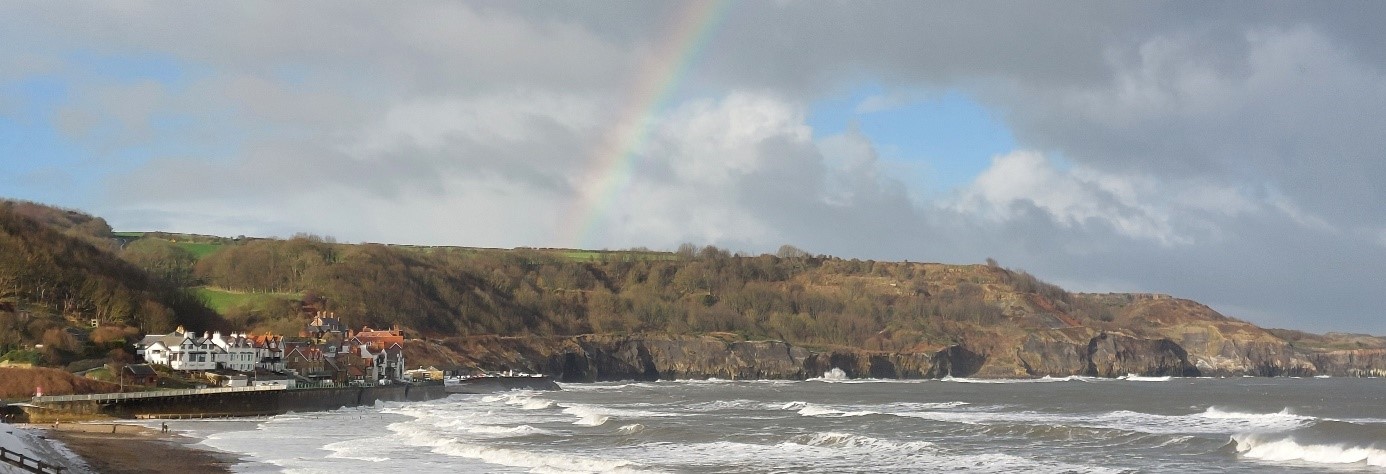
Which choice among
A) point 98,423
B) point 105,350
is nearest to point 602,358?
point 105,350

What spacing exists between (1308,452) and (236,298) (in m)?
143

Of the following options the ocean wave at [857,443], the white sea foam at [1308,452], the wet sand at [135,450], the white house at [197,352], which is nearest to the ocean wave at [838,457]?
the ocean wave at [857,443]

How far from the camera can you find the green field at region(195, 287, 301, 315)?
150625mm

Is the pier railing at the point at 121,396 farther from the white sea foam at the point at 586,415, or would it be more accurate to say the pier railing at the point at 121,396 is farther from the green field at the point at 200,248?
the green field at the point at 200,248

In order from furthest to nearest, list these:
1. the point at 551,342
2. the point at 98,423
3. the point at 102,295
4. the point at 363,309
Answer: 1. the point at 551,342
2. the point at 363,309
3. the point at 102,295
4. the point at 98,423

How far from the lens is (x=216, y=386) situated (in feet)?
266

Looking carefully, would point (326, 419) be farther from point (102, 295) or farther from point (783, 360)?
point (783, 360)

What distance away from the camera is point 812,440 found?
49094 millimetres

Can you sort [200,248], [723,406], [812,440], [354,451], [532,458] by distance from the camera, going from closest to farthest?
1. [532,458]
2. [354,451]
3. [812,440]
4. [723,406]
5. [200,248]

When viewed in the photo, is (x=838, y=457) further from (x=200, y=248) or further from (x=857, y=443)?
(x=200, y=248)

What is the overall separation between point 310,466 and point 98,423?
22.1 meters

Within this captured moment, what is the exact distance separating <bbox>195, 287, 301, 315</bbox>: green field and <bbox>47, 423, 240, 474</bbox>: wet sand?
3956 inches

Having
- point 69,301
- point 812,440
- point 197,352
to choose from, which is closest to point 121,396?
point 197,352

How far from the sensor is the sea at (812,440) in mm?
39188
